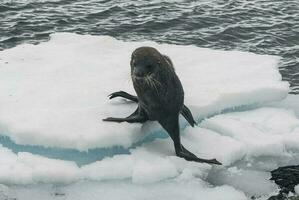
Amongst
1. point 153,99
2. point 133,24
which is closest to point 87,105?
point 153,99

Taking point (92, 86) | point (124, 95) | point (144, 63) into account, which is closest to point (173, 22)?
point (92, 86)

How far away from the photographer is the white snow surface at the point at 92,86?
253 inches

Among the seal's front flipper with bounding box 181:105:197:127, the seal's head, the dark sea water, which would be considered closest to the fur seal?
the seal's head

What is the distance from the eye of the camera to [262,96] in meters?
7.71

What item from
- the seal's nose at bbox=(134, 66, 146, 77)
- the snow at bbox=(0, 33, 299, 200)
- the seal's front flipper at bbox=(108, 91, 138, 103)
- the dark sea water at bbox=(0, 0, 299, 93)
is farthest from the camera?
the dark sea water at bbox=(0, 0, 299, 93)

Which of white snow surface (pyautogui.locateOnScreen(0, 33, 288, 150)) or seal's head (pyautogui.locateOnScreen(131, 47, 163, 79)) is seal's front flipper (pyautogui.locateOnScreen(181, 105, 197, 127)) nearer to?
white snow surface (pyautogui.locateOnScreen(0, 33, 288, 150))

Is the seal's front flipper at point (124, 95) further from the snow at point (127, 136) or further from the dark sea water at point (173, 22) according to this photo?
the dark sea water at point (173, 22)

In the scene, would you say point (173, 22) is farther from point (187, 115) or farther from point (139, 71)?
point (139, 71)

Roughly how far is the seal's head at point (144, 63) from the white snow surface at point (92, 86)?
27.6 inches

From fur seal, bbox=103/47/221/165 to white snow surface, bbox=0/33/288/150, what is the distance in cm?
30

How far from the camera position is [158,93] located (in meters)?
6.31

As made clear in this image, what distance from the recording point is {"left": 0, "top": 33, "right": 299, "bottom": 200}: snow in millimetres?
5973

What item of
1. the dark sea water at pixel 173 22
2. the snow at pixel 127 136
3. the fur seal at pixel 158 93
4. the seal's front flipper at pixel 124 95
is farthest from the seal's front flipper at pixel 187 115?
the dark sea water at pixel 173 22

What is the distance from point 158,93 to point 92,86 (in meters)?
1.58
